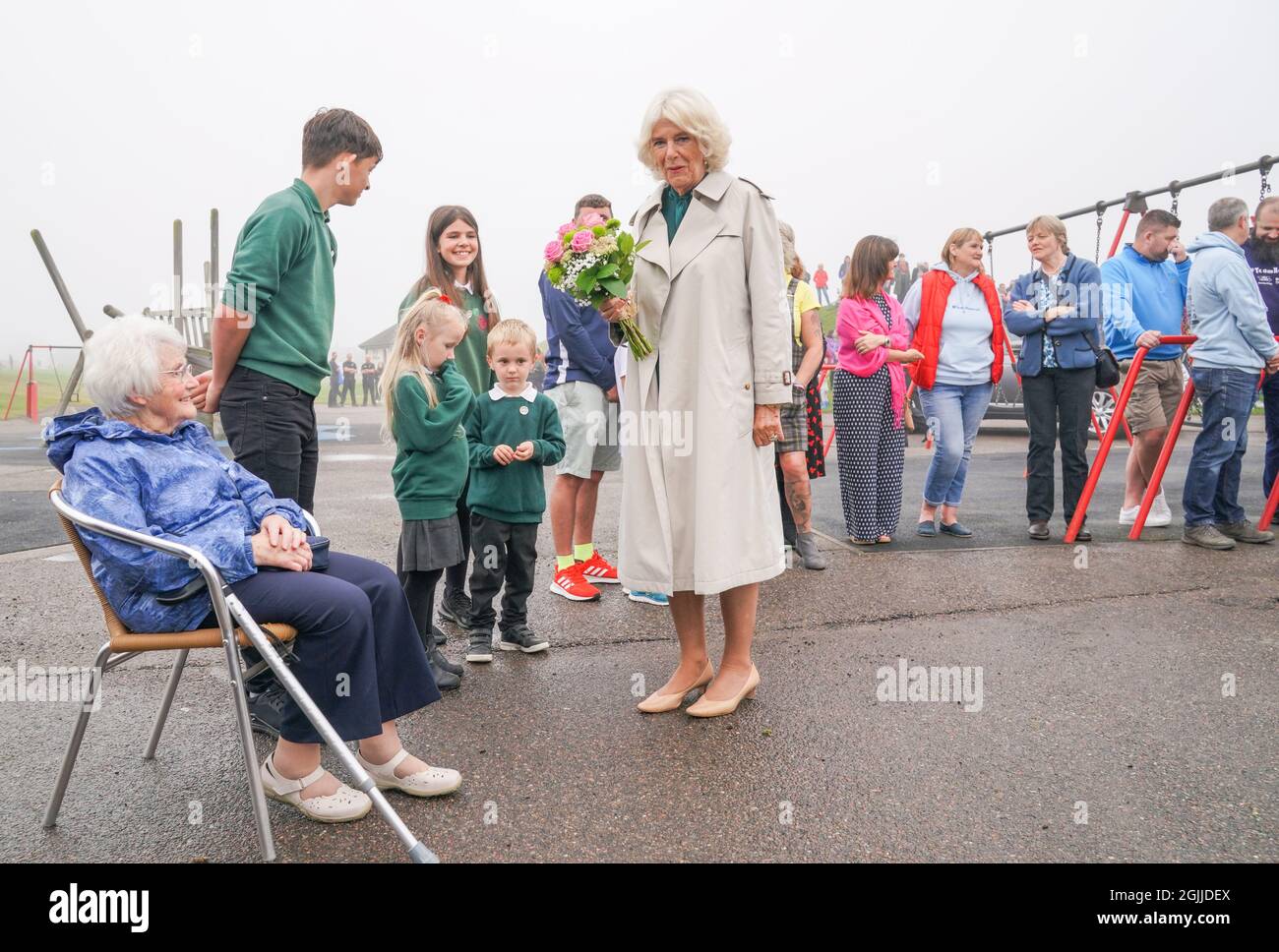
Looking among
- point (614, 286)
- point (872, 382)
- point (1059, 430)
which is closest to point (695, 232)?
point (614, 286)

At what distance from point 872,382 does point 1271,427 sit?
3156 mm

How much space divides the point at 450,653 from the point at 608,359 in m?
1.90

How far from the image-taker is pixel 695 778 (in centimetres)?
314

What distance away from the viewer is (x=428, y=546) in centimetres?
398

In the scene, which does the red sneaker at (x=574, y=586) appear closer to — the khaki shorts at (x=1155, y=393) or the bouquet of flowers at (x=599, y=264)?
the bouquet of flowers at (x=599, y=264)

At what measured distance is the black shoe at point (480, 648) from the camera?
170 inches

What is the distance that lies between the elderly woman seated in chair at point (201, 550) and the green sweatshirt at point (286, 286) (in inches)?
21.3

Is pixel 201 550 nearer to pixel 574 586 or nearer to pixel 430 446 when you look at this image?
pixel 430 446

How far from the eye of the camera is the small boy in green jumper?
4391 mm

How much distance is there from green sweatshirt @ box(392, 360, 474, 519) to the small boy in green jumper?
0.27m

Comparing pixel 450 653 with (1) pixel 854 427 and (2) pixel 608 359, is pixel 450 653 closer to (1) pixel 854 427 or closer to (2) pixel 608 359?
(2) pixel 608 359

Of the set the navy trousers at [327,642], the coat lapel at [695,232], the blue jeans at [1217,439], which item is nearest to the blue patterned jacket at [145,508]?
the navy trousers at [327,642]
